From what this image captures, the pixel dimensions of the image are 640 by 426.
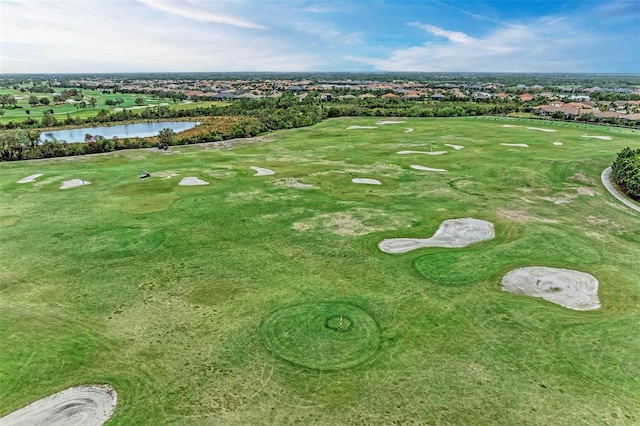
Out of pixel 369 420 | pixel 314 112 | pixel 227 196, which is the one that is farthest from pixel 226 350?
pixel 314 112

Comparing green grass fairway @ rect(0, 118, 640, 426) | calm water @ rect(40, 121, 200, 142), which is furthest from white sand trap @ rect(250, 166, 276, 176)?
calm water @ rect(40, 121, 200, 142)

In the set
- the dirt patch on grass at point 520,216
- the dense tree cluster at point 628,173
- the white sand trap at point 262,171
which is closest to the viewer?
the dirt patch on grass at point 520,216

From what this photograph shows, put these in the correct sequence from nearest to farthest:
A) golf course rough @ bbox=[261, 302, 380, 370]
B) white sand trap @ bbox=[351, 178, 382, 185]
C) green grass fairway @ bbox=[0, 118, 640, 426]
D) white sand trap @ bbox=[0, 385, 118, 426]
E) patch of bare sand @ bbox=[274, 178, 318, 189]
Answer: white sand trap @ bbox=[0, 385, 118, 426] → green grass fairway @ bbox=[0, 118, 640, 426] → golf course rough @ bbox=[261, 302, 380, 370] → patch of bare sand @ bbox=[274, 178, 318, 189] → white sand trap @ bbox=[351, 178, 382, 185]

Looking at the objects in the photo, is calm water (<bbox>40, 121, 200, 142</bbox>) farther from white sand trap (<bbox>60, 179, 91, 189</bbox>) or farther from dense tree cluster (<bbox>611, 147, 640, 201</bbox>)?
dense tree cluster (<bbox>611, 147, 640, 201</bbox>)

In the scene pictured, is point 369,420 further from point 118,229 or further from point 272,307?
point 118,229

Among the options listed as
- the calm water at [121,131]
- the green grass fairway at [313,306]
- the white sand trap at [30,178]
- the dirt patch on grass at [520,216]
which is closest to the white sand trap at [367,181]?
the green grass fairway at [313,306]

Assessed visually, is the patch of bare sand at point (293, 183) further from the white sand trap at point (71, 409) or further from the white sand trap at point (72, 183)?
the white sand trap at point (71, 409)
